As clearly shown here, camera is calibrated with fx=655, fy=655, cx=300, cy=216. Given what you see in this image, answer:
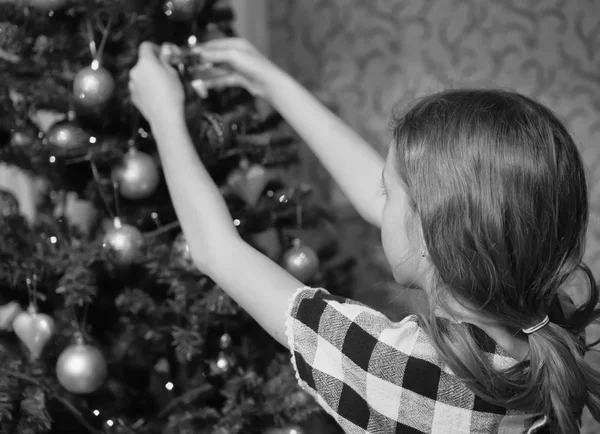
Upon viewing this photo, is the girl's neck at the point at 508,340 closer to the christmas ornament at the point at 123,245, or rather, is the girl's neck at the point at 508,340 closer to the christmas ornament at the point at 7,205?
the christmas ornament at the point at 123,245

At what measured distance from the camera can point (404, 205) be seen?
0.86 m

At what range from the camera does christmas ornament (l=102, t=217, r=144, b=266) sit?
1.09 meters

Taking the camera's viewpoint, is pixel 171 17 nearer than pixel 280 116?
Yes

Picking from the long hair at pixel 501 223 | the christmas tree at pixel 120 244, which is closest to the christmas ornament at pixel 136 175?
the christmas tree at pixel 120 244

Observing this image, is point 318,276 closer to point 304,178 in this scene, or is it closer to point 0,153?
point 0,153

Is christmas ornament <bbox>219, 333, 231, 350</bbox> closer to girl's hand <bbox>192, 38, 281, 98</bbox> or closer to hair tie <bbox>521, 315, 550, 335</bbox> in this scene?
girl's hand <bbox>192, 38, 281, 98</bbox>

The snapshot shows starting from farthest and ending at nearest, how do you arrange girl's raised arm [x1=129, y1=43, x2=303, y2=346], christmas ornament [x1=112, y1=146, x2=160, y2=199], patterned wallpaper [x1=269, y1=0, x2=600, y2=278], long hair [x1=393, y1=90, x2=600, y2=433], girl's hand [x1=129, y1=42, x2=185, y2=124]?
1. patterned wallpaper [x1=269, y1=0, x2=600, y2=278]
2. christmas ornament [x1=112, y1=146, x2=160, y2=199]
3. girl's hand [x1=129, y1=42, x2=185, y2=124]
4. girl's raised arm [x1=129, y1=43, x2=303, y2=346]
5. long hair [x1=393, y1=90, x2=600, y2=433]

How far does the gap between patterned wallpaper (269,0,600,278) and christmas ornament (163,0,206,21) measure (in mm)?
916

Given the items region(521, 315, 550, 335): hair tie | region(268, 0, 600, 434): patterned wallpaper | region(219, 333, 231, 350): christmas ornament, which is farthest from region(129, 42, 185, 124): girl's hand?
region(268, 0, 600, 434): patterned wallpaper

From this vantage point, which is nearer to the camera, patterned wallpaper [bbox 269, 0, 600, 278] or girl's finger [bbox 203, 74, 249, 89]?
girl's finger [bbox 203, 74, 249, 89]

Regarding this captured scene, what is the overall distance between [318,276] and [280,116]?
1.14 feet

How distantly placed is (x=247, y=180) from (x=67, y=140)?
1.16 ft

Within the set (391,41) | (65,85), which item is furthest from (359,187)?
(391,41)

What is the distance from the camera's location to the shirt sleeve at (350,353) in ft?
2.74
